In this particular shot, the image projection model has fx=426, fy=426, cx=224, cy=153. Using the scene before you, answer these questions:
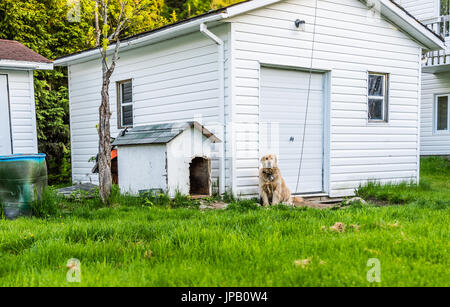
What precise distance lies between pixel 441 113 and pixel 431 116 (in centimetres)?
39

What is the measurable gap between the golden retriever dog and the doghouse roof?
3.16 feet

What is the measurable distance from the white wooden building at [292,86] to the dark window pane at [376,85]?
0.02 meters

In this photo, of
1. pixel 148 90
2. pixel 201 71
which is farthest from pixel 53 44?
pixel 201 71

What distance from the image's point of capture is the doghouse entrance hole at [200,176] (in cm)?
759

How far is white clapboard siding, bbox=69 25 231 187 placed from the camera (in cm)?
788

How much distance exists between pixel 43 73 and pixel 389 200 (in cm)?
1196

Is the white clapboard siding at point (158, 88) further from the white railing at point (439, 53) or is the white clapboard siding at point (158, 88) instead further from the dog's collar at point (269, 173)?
the white railing at point (439, 53)

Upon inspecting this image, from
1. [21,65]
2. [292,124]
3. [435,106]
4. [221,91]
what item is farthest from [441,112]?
[21,65]

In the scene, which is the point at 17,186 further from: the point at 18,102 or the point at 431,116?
the point at 431,116

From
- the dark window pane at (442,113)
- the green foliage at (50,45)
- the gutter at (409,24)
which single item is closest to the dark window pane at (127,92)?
the green foliage at (50,45)

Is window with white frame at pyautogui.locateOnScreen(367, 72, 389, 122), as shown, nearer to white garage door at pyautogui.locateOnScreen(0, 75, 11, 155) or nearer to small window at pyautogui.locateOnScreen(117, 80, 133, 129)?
small window at pyautogui.locateOnScreen(117, 80, 133, 129)

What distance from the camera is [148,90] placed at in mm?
9266

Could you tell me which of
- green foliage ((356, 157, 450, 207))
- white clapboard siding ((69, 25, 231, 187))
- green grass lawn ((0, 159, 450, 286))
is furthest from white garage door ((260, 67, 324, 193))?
green grass lawn ((0, 159, 450, 286))
